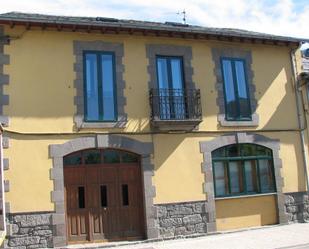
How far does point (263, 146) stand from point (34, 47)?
7.24 metres

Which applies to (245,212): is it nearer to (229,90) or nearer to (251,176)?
(251,176)

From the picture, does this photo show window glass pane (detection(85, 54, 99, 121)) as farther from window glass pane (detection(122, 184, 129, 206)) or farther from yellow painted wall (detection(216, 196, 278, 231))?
yellow painted wall (detection(216, 196, 278, 231))

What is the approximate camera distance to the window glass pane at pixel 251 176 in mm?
14273

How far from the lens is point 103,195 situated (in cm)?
1270

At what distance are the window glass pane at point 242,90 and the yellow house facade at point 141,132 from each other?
4cm

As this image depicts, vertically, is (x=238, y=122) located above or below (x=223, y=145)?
above

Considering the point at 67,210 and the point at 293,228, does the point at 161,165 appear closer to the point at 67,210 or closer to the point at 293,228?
the point at 67,210

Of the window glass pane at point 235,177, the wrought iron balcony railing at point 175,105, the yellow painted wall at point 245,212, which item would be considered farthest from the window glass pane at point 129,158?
the window glass pane at point 235,177

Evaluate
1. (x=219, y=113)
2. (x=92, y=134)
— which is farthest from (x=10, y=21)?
(x=219, y=113)

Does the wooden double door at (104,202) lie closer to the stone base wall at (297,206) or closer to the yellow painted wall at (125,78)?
the yellow painted wall at (125,78)

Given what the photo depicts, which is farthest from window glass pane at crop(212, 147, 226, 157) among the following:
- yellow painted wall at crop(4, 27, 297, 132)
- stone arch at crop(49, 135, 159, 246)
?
stone arch at crop(49, 135, 159, 246)

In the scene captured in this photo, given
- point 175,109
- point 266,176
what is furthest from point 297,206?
point 175,109

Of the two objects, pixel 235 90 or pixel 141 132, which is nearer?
pixel 141 132

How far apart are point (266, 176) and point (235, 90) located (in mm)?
2765
